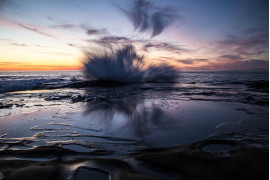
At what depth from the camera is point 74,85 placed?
11164mm

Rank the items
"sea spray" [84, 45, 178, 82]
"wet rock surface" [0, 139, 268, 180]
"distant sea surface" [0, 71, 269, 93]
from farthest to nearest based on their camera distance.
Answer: "sea spray" [84, 45, 178, 82]
"distant sea surface" [0, 71, 269, 93]
"wet rock surface" [0, 139, 268, 180]

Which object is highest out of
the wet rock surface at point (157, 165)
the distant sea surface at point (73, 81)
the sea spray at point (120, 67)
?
the sea spray at point (120, 67)

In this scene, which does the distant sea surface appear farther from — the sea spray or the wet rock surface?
the wet rock surface

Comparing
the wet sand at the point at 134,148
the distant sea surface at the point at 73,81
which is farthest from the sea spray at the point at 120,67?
the wet sand at the point at 134,148

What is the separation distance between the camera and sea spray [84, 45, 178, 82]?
44.4ft

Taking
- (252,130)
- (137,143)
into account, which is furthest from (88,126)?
(252,130)

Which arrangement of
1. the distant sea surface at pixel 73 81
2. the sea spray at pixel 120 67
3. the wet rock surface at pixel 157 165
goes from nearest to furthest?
the wet rock surface at pixel 157 165 → the distant sea surface at pixel 73 81 → the sea spray at pixel 120 67

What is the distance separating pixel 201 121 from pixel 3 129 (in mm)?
3673

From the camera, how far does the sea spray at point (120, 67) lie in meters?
13.5

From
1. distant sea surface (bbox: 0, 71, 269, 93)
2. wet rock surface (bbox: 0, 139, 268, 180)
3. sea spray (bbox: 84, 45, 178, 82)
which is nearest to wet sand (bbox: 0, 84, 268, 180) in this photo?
wet rock surface (bbox: 0, 139, 268, 180)

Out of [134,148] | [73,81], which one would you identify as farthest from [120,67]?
[134,148]

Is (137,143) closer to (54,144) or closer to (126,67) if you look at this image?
(54,144)

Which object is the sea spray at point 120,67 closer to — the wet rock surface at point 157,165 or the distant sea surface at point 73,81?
the distant sea surface at point 73,81

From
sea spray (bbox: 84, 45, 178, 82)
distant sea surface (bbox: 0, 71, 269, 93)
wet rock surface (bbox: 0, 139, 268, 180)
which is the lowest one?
wet rock surface (bbox: 0, 139, 268, 180)
